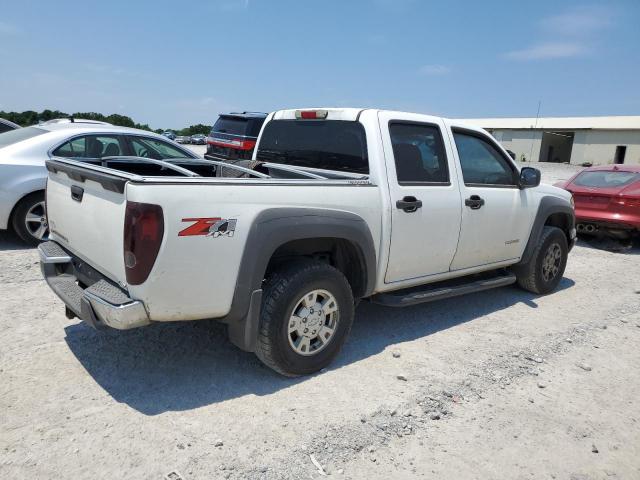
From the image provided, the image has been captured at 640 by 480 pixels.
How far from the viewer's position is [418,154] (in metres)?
4.34

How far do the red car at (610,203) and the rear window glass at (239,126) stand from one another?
24.8 feet

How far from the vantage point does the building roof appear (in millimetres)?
48344

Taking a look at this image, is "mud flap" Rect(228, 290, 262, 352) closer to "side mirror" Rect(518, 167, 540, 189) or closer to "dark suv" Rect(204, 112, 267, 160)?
"side mirror" Rect(518, 167, 540, 189)

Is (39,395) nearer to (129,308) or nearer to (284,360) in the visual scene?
(129,308)

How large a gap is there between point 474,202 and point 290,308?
84.7 inches

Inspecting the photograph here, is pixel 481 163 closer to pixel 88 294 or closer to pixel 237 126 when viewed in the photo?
pixel 88 294

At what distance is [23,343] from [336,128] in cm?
299

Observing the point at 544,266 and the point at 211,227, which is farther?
the point at 544,266

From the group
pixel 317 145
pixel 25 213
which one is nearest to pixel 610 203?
pixel 317 145

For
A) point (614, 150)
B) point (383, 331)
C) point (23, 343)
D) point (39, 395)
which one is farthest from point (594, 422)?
point (614, 150)

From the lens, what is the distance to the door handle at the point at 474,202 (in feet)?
15.0

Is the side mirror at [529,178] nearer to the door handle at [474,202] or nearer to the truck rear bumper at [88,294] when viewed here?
the door handle at [474,202]

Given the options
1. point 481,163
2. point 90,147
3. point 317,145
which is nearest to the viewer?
point 317,145

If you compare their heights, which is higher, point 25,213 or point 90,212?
point 90,212
